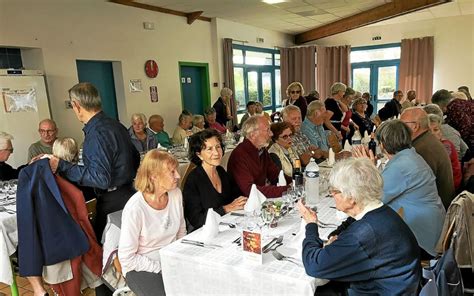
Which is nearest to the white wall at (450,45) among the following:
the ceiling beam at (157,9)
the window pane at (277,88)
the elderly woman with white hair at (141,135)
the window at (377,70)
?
the window at (377,70)

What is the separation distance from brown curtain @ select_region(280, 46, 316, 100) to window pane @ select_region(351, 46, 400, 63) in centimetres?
127

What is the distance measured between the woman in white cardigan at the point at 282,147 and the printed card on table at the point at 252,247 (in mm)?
1648

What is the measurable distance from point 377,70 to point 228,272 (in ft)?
33.3

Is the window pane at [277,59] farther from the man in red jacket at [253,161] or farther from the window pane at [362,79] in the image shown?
the man in red jacket at [253,161]

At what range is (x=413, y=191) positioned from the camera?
2129mm

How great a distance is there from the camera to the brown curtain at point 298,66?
10484mm

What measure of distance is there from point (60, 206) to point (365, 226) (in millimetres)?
1633

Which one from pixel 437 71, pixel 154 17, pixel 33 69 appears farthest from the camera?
pixel 437 71

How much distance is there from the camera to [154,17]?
20.4ft

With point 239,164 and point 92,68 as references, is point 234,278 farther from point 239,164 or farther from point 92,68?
point 92,68

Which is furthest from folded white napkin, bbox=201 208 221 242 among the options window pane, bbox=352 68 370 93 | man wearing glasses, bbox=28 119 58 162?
window pane, bbox=352 68 370 93

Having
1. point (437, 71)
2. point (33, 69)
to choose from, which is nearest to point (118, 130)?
point (33, 69)

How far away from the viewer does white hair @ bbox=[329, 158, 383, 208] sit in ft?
4.68

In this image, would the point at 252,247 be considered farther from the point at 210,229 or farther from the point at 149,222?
the point at 149,222
